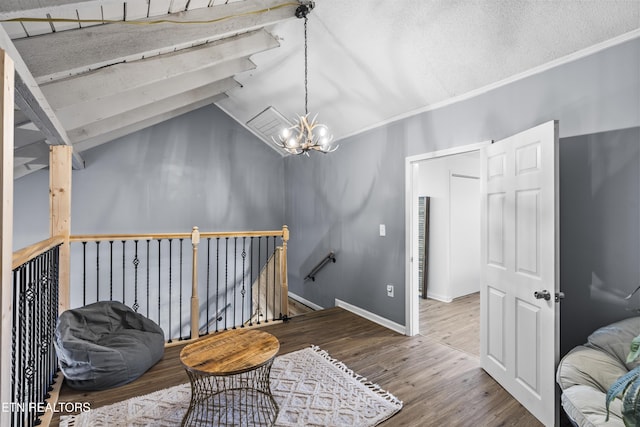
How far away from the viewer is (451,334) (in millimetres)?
3467

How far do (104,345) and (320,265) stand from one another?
9.73 feet

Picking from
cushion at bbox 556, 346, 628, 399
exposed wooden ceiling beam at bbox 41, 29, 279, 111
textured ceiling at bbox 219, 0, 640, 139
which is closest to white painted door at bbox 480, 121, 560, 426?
cushion at bbox 556, 346, 628, 399

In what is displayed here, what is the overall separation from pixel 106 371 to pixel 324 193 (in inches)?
134

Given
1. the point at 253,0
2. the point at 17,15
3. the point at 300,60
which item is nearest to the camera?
the point at 17,15

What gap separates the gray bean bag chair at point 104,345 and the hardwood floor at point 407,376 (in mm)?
98

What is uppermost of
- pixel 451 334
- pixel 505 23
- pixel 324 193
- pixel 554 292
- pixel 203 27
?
pixel 203 27

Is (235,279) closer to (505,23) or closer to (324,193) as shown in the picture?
(324,193)

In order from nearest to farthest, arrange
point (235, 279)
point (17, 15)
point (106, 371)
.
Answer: point (17, 15)
point (106, 371)
point (235, 279)

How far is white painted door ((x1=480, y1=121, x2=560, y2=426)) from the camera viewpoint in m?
1.88

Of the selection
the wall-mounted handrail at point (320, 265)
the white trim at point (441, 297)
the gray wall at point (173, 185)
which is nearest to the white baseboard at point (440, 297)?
the white trim at point (441, 297)

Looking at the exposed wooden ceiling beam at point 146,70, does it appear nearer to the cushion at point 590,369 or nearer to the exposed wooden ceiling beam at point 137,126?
the exposed wooden ceiling beam at point 137,126

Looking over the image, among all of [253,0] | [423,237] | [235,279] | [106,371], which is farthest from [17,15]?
[423,237]

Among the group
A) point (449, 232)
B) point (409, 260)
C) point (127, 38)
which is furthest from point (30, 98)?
point (449, 232)

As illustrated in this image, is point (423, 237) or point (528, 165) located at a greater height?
point (528, 165)
